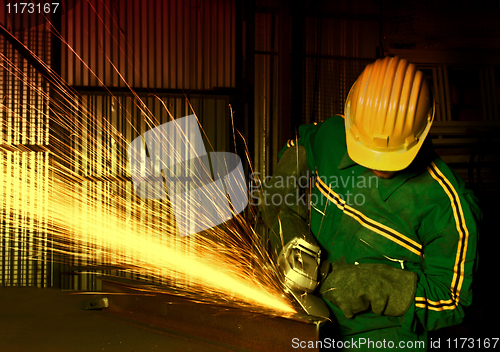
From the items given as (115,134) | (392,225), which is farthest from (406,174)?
(115,134)

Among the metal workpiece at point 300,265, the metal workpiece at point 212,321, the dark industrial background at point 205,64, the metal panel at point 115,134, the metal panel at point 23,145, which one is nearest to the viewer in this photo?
the metal workpiece at point 212,321

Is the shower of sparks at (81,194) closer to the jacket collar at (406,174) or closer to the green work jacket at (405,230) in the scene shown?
the green work jacket at (405,230)

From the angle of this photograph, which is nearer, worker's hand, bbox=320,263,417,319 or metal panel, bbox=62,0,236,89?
worker's hand, bbox=320,263,417,319

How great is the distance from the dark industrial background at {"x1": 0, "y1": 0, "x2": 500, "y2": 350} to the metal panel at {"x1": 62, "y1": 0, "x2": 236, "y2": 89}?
12mm

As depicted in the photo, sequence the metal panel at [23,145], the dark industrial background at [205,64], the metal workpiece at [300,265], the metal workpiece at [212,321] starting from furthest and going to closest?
the metal panel at [23,145] < the dark industrial background at [205,64] < the metal workpiece at [300,265] < the metal workpiece at [212,321]

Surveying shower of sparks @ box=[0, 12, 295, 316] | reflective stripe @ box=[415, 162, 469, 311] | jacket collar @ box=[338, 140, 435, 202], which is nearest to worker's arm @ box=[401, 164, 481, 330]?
reflective stripe @ box=[415, 162, 469, 311]

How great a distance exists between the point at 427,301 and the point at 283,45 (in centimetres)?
223

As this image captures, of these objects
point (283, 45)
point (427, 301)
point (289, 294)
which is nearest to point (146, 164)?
point (283, 45)

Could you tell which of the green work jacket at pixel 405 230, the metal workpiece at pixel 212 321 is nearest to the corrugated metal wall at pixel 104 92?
the green work jacket at pixel 405 230

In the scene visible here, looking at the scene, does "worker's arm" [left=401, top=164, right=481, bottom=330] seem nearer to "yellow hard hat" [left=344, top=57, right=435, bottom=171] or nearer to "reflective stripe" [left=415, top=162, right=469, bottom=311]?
"reflective stripe" [left=415, top=162, right=469, bottom=311]

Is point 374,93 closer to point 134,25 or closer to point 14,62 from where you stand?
point 134,25

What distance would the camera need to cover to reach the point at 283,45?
3266 mm

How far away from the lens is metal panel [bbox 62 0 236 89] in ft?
16.1

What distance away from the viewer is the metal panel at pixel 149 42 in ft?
16.1
